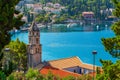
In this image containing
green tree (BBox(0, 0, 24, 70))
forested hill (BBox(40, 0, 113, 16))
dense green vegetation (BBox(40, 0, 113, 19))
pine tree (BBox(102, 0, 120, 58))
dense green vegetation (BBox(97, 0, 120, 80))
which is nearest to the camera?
green tree (BBox(0, 0, 24, 70))

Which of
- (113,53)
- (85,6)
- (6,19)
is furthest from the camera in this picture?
(85,6)

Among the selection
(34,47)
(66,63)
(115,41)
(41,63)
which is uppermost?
(115,41)

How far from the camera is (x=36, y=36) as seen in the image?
31.7 meters

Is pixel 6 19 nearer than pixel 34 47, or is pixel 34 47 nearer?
pixel 6 19

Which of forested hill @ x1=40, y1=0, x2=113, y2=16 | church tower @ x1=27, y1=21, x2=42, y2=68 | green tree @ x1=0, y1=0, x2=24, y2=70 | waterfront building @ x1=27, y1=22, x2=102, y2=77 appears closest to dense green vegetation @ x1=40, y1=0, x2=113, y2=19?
forested hill @ x1=40, y1=0, x2=113, y2=16

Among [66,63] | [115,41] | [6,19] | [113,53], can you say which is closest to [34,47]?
[66,63]

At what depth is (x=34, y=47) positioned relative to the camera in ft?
105

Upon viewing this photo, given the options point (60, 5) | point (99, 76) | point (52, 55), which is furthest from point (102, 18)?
point (99, 76)

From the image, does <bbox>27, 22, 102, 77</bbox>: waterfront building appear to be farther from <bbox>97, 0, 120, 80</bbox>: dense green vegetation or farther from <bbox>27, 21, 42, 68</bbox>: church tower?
<bbox>97, 0, 120, 80</bbox>: dense green vegetation

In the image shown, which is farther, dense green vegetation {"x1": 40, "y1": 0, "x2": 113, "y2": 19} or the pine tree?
dense green vegetation {"x1": 40, "y1": 0, "x2": 113, "y2": 19}

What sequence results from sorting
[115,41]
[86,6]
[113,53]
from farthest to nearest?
1. [86,6]
2. [113,53]
3. [115,41]

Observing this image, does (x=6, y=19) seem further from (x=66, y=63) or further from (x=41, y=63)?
(x=66, y=63)

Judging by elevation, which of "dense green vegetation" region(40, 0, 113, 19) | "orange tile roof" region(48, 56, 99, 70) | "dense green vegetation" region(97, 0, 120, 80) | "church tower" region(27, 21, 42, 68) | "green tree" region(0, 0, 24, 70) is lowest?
"dense green vegetation" region(40, 0, 113, 19)

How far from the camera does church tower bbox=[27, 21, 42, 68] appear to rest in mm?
31719
